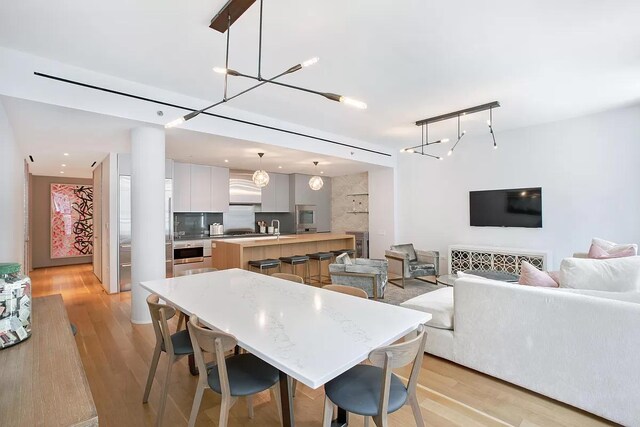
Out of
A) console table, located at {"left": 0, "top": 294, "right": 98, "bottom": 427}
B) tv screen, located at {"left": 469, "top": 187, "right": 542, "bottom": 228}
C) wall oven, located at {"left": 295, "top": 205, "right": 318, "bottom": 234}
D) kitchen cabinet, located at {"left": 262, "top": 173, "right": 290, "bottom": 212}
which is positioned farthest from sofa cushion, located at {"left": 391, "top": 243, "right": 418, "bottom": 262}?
console table, located at {"left": 0, "top": 294, "right": 98, "bottom": 427}

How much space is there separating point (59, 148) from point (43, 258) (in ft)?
16.2

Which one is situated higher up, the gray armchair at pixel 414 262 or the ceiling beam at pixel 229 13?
the ceiling beam at pixel 229 13

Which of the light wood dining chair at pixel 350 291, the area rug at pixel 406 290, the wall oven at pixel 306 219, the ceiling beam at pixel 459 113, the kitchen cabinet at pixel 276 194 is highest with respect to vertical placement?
the ceiling beam at pixel 459 113

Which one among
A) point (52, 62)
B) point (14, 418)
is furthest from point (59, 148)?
A: point (14, 418)

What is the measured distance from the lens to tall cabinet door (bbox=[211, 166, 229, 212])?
715cm

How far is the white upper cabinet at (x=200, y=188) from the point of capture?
6.65 meters

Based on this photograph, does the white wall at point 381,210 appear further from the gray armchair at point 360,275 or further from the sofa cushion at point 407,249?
the gray armchair at point 360,275

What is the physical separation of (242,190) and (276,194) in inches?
40.1

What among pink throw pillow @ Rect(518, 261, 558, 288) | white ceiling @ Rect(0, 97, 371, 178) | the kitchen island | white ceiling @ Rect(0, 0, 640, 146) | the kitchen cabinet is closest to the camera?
white ceiling @ Rect(0, 0, 640, 146)

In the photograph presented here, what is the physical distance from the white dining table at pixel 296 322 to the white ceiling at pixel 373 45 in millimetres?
2134

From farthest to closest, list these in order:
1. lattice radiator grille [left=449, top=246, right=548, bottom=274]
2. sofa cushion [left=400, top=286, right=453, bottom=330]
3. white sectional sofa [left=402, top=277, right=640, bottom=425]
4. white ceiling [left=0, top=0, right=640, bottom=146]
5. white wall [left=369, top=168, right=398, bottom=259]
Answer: white wall [left=369, top=168, right=398, bottom=259] < lattice radiator grille [left=449, top=246, right=548, bottom=274] < sofa cushion [left=400, top=286, right=453, bottom=330] < white ceiling [left=0, top=0, right=640, bottom=146] < white sectional sofa [left=402, top=277, right=640, bottom=425]

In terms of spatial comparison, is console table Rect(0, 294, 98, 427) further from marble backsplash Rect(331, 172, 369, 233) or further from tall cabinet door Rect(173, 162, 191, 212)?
marble backsplash Rect(331, 172, 369, 233)

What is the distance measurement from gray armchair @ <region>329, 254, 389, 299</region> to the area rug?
0.35 m

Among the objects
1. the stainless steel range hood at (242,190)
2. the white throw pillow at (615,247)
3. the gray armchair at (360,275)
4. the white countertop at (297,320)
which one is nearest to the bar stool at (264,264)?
the gray armchair at (360,275)
